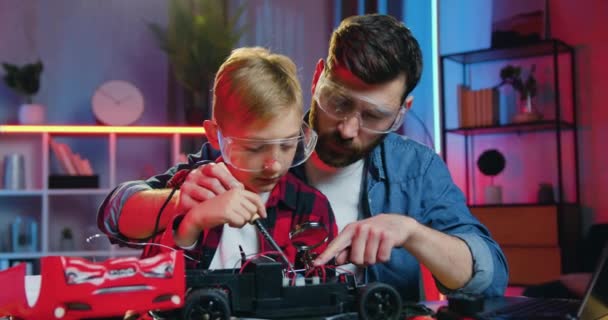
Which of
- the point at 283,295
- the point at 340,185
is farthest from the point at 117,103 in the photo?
the point at 283,295

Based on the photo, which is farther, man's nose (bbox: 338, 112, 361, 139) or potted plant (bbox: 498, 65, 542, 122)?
potted plant (bbox: 498, 65, 542, 122)

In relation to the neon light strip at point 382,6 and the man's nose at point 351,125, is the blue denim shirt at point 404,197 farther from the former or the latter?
the neon light strip at point 382,6

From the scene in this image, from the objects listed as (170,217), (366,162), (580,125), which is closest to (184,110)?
(580,125)

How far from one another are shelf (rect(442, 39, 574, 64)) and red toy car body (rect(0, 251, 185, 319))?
11.4ft

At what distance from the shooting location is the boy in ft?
3.81

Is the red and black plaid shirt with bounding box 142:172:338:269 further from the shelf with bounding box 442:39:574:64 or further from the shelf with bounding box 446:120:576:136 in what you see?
the shelf with bounding box 442:39:574:64

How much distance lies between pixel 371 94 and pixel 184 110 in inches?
134

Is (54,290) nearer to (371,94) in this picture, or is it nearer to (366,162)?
(371,94)

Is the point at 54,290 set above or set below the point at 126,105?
below

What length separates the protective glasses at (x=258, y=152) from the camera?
125cm

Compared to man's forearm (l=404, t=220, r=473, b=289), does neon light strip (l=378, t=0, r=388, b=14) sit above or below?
above

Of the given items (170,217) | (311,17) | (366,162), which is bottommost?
(170,217)

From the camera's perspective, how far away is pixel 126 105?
4434 mm

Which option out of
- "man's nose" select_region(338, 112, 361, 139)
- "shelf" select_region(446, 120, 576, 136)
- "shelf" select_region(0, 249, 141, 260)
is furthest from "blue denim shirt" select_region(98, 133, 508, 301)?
"shelf" select_region(0, 249, 141, 260)
